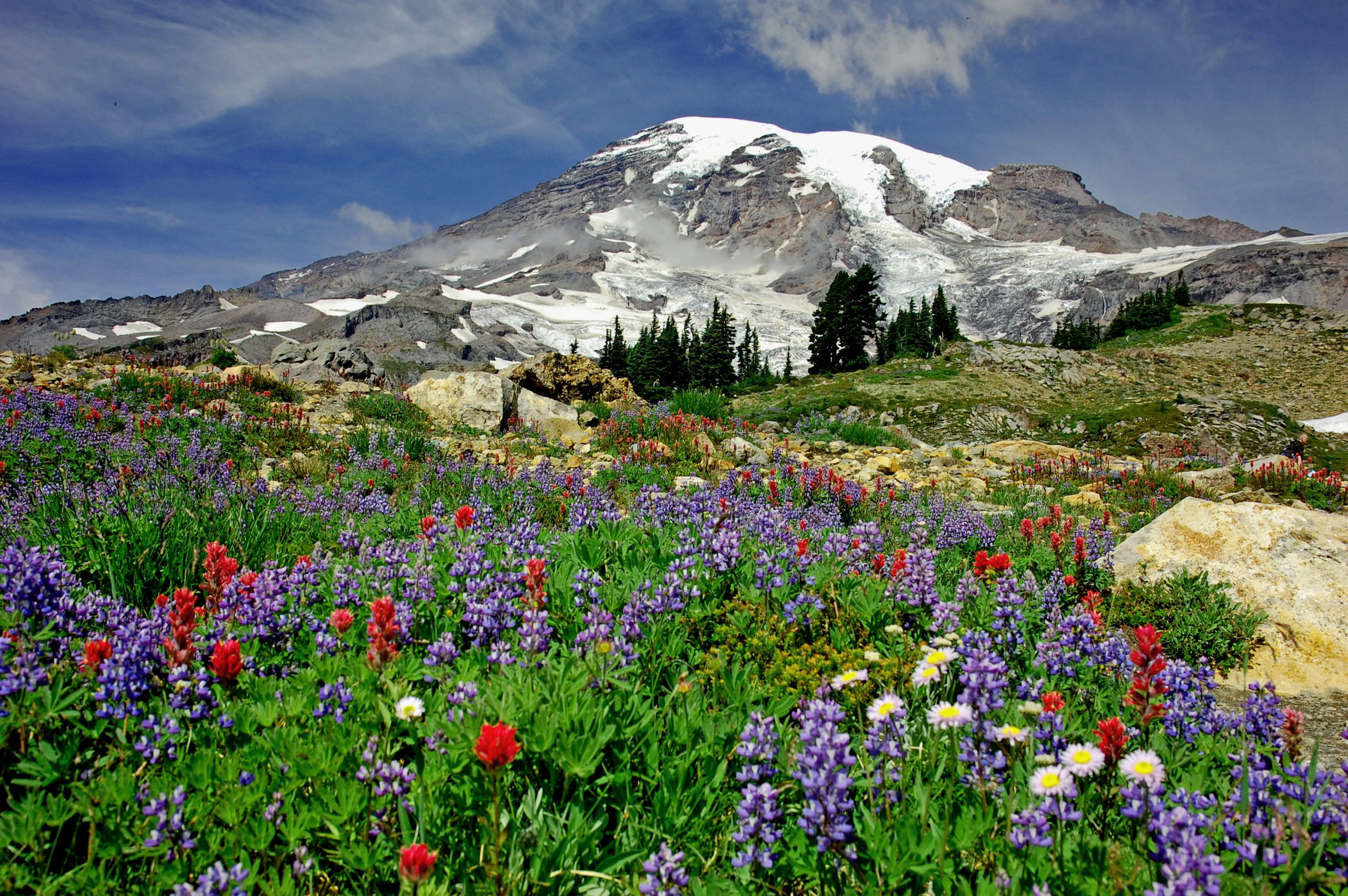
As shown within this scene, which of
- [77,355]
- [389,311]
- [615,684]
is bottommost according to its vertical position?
[615,684]

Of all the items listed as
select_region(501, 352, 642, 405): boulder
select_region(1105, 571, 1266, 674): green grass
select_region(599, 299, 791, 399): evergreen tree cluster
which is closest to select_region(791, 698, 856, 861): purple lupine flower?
select_region(1105, 571, 1266, 674): green grass

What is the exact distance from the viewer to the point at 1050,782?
1.98 meters

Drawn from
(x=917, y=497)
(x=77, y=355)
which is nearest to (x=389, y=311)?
(x=77, y=355)

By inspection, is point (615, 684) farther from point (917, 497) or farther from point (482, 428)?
point (482, 428)

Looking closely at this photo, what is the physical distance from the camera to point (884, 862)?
2113 millimetres

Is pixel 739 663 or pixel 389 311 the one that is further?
pixel 389 311

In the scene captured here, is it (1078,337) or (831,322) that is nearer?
(831,322)

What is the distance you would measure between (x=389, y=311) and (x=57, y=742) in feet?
629

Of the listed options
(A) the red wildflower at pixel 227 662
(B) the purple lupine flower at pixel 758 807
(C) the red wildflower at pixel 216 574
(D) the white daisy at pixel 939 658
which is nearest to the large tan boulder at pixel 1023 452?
(D) the white daisy at pixel 939 658

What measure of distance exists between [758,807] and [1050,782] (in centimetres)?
91

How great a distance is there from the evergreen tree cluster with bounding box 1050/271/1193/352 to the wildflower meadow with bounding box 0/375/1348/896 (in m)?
45.4

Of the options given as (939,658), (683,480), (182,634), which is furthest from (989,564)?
(683,480)

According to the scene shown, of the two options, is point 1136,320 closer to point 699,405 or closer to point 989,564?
point 699,405

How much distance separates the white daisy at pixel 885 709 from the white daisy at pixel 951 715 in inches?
4.3
